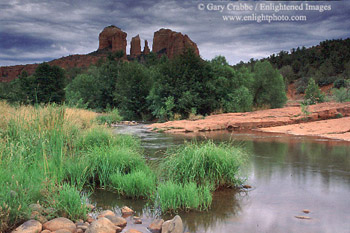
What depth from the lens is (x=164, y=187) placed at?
5004 mm

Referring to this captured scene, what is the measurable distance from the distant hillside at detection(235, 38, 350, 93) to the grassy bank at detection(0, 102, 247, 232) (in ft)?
154

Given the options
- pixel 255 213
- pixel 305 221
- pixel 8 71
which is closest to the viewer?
pixel 305 221

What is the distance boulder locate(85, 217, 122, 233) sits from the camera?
151 inches

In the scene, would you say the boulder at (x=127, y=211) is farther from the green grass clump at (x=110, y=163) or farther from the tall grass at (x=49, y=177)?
the green grass clump at (x=110, y=163)

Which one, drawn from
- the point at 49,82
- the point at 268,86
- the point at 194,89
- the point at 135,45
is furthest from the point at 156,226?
the point at 135,45

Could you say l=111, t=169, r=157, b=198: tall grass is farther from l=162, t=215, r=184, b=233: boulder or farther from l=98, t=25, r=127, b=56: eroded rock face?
l=98, t=25, r=127, b=56: eroded rock face

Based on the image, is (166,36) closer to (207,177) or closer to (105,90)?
(105,90)

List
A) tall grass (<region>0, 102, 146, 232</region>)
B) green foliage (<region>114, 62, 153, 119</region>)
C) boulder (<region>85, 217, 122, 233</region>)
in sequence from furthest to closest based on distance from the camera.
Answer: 1. green foliage (<region>114, 62, 153, 119</region>)
2. tall grass (<region>0, 102, 146, 232</region>)
3. boulder (<region>85, 217, 122, 233</region>)

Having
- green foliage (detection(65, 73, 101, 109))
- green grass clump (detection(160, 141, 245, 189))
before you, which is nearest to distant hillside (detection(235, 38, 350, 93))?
green foliage (detection(65, 73, 101, 109))

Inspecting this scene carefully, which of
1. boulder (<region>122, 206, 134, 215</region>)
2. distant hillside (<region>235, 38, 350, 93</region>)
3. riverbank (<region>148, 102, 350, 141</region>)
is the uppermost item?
distant hillside (<region>235, 38, 350, 93</region>)

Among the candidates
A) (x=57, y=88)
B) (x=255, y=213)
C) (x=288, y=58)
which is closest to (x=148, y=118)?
(x=57, y=88)

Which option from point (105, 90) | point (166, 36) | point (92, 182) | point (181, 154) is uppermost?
point (166, 36)

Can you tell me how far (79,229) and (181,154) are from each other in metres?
2.78

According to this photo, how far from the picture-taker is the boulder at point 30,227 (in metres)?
3.72
